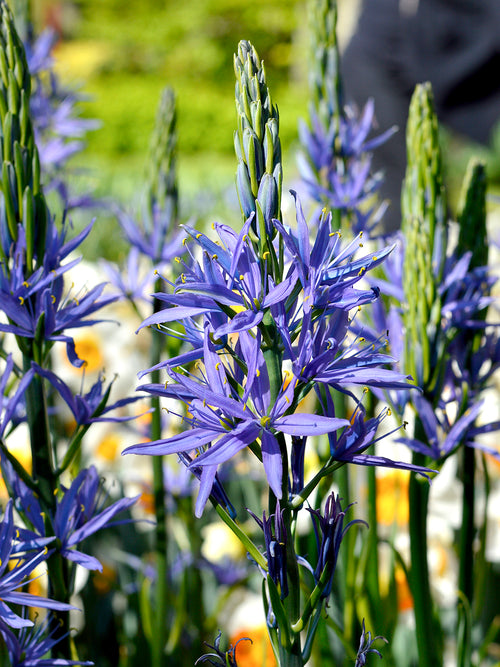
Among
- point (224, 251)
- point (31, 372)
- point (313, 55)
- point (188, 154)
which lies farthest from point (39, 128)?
point (188, 154)

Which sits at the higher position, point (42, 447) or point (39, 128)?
point (39, 128)

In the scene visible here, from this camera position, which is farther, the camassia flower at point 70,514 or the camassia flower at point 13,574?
the camassia flower at point 70,514

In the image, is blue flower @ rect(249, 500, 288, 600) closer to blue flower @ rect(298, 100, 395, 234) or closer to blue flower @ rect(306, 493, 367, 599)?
blue flower @ rect(306, 493, 367, 599)

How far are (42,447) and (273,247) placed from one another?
1.94 feet

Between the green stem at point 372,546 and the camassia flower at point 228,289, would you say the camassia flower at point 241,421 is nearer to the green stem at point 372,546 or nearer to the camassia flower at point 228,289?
the camassia flower at point 228,289

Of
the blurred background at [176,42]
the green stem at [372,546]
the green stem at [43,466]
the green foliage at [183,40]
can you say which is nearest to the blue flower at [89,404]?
the green stem at [43,466]

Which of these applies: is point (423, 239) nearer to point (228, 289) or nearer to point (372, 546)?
point (228, 289)

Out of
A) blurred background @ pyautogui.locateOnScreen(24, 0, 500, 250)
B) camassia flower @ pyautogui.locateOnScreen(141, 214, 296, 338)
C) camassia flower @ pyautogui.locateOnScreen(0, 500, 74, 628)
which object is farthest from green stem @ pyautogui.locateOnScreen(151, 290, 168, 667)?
blurred background @ pyautogui.locateOnScreen(24, 0, 500, 250)

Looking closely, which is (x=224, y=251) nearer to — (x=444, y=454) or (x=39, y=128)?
(x=444, y=454)

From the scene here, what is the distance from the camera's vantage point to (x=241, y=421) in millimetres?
932

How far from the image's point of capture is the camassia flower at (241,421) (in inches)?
34.0

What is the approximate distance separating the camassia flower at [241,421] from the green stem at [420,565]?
0.61 m

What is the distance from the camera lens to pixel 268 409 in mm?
905

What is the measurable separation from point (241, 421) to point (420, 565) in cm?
73
